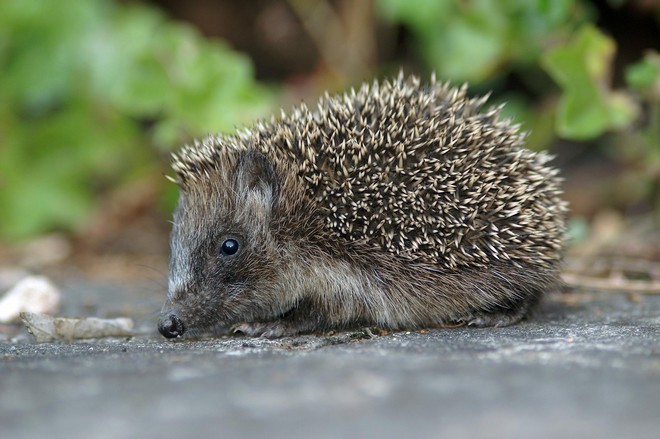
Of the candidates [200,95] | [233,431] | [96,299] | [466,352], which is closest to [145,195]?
[200,95]

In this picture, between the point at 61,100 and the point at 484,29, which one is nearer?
the point at 484,29

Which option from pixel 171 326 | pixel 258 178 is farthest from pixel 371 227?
pixel 171 326

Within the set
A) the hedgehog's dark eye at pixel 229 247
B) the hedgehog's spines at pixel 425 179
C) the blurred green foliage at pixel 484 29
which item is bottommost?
the hedgehog's dark eye at pixel 229 247

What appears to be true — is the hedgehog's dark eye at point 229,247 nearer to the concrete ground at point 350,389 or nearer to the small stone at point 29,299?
the concrete ground at point 350,389

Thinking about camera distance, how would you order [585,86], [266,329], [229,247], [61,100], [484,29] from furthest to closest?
1. [61,100]
2. [484,29]
3. [585,86]
4. [229,247]
5. [266,329]

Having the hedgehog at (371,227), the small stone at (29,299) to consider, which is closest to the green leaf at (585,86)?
the hedgehog at (371,227)

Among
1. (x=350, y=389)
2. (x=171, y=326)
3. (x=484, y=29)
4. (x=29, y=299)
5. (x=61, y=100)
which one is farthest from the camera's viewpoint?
(x=61, y=100)

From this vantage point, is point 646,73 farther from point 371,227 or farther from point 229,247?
point 229,247

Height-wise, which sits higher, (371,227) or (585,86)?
(585,86)
